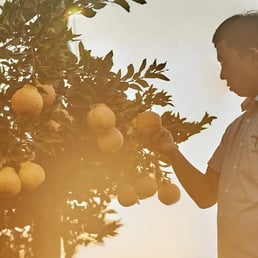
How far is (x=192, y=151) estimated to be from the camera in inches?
96.9

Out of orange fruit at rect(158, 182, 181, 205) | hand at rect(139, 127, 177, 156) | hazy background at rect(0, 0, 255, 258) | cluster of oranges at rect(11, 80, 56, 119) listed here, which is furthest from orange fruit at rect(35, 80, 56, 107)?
hazy background at rect(0, 0, 255, 258)

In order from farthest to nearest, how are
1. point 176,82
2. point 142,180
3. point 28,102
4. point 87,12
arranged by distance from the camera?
point 176,82
point 142,180
point 87,12
point 28,102

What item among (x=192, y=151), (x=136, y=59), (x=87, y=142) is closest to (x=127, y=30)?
(x=136, y=59)

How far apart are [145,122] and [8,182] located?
29 centimetres

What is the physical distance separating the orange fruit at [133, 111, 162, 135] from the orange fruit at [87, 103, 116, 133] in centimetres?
6

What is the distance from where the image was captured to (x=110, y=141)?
3.33 ft

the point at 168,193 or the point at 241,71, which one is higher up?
the point at 241,71

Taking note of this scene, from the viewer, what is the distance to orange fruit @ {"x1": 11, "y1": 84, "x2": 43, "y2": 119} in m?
0.93

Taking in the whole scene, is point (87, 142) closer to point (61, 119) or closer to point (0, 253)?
point (61, 119)

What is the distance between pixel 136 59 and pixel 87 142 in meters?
1.38

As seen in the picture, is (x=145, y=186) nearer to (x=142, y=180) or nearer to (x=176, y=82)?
(x=142, y=180)

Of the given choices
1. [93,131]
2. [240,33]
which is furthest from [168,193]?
[240,33]

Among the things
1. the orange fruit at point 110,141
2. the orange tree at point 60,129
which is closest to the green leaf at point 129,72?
the orange tree at point 60,129

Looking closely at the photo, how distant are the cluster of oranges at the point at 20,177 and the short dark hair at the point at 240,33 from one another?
52 cm
